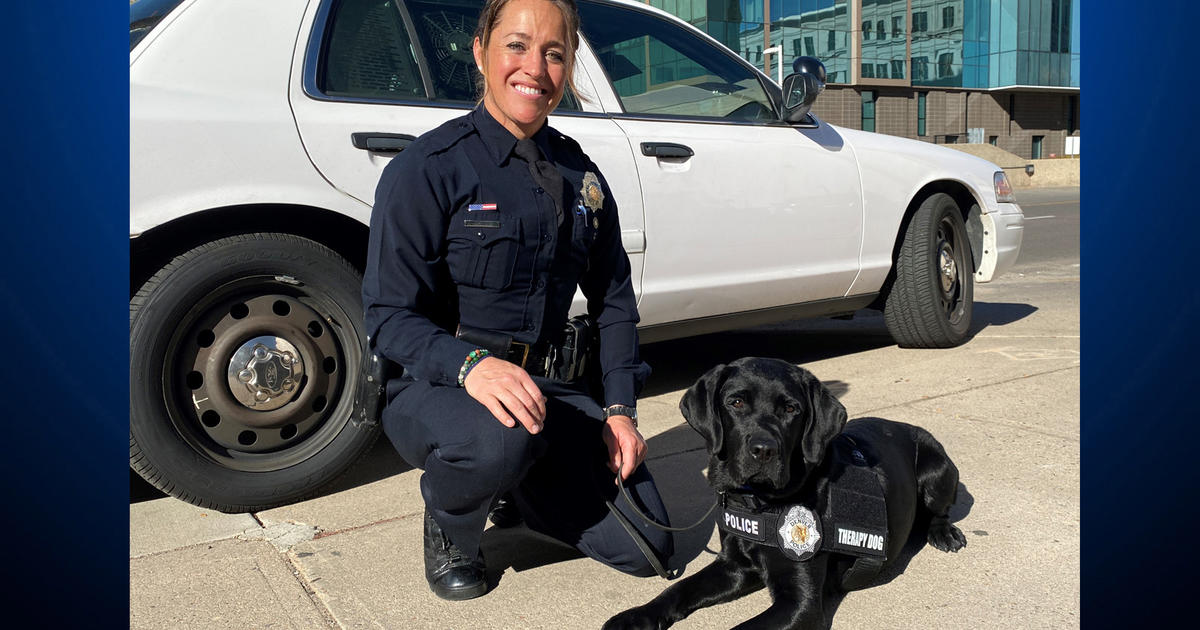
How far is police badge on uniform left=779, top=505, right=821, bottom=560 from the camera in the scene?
2.25 metres

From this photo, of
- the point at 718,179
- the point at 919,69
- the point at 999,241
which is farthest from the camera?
the point at 919,69

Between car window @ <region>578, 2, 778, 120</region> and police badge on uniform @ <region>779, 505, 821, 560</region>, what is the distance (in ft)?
6.69

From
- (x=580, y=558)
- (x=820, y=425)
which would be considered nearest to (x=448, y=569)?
(x=580, y=558)

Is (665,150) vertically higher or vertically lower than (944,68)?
lower

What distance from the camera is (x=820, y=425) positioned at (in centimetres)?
230

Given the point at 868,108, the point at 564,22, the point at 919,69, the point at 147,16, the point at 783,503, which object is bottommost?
the point at 783,503

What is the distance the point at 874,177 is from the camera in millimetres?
4688

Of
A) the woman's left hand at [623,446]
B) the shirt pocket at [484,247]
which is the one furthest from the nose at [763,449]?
the shirt pocket at [484,247]

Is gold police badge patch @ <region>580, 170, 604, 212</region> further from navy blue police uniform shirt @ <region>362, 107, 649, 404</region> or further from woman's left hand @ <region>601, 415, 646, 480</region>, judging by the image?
woman's left hand @ <region>601, 415, 646, 480</region>

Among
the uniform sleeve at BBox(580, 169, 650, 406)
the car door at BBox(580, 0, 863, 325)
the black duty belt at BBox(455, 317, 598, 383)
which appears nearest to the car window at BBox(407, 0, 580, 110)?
the car door at BBox(580, 0, 863, 325)

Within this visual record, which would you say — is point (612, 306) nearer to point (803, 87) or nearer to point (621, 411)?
point (621, 411)

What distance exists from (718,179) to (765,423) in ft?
6.18

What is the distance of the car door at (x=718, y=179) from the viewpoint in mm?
3797

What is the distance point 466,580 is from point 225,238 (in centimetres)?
127
